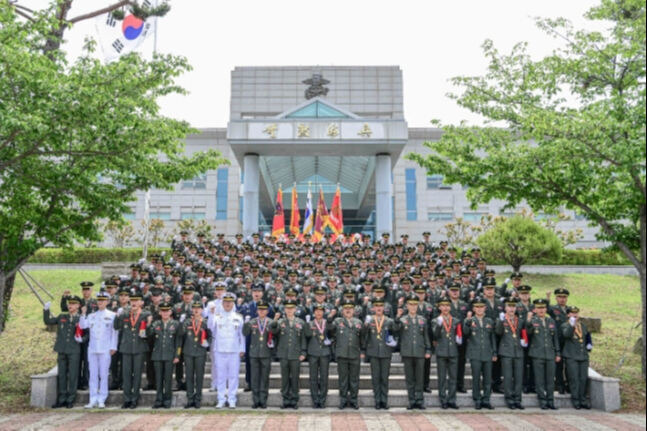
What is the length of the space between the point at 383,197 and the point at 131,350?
15.5 metres

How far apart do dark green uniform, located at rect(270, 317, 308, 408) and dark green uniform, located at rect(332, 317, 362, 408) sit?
1.87ft

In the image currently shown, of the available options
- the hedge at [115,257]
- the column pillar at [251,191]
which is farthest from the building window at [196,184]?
the column pillar at [251,191]

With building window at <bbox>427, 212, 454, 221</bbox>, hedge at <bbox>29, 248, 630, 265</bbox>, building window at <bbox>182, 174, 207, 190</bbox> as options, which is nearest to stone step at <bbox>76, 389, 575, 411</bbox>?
hedge at <bbox>29, 248, 630, 265</bbox>

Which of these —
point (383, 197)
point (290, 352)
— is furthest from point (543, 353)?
point (383, 197)

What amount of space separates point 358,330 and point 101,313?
13.8ft

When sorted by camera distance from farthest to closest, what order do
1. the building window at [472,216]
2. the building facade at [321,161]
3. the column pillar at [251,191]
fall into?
the building window at [472,216], the column pillar at [251,191], the building facade at [321,161]

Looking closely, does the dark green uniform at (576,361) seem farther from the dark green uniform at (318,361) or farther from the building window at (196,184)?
the building window at (196,184)

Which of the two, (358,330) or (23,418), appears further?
(358,330)

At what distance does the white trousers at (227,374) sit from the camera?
7.85 meters

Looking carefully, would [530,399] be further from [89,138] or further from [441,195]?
[441,195]

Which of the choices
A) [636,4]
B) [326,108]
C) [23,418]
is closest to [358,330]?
[23,418]

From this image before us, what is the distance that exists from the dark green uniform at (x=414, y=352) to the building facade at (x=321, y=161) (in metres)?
4.93

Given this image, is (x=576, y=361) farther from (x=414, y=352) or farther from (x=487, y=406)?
(x=414, y=352)

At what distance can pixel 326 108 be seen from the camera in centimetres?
2220
